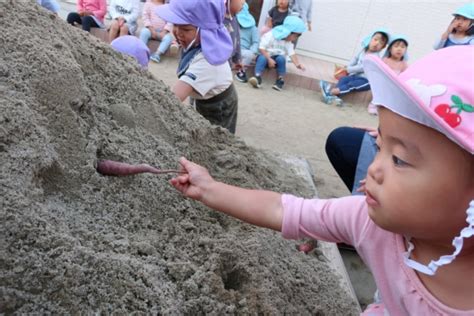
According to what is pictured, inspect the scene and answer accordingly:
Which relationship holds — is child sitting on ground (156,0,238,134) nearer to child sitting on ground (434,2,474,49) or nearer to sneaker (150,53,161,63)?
sneaker (150,53,161,63)

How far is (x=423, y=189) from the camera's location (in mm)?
940

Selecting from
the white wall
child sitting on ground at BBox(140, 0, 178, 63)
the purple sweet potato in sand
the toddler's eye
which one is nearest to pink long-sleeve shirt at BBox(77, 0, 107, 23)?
child sitting on ground at BBox(140, 0, 178, 63)

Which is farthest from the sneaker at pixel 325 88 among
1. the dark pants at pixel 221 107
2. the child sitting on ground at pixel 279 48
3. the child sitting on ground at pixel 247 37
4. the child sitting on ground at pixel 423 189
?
the child sitting on ground at pixel 423 189

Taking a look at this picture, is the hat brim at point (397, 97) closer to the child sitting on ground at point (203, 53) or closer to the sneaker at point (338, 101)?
the child sitting on ground at point (203, 53)

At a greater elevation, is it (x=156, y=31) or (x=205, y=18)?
(x=205, y=18)

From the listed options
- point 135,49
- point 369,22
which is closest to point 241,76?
point 369,22

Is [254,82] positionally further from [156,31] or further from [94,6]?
[94,6]

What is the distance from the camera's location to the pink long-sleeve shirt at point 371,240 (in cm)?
116

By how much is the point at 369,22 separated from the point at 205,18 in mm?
5216

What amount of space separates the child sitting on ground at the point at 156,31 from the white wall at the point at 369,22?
6.02 feet

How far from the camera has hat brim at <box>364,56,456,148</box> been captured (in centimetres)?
88

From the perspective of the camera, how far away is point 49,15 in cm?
182

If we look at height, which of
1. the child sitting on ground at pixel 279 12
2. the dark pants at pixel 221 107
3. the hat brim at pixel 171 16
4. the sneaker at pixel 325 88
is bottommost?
the sneaker at pixel 325 88

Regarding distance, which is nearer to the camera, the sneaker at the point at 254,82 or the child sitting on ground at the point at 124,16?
the sneaker at the point at 254,82
